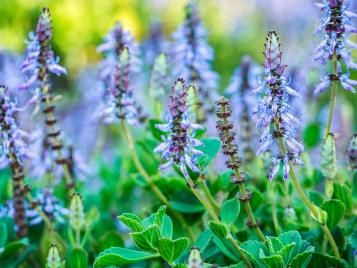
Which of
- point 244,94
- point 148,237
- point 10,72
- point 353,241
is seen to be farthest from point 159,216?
point 10,72

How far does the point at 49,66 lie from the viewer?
222 centimetres

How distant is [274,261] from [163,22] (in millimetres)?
7736

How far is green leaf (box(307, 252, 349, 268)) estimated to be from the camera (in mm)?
1848

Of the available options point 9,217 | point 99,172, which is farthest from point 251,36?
point 9,217

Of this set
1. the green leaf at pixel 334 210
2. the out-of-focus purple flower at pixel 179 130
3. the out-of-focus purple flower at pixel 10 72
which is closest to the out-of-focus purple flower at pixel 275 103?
the out-of-focus purple flower at pixel 179 130

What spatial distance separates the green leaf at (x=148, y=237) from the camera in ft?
5.61

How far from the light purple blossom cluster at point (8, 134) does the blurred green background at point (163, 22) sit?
19.8ft

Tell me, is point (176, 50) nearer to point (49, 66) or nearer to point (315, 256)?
point (49, 66)

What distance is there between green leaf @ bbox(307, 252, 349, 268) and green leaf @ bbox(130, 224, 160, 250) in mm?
464

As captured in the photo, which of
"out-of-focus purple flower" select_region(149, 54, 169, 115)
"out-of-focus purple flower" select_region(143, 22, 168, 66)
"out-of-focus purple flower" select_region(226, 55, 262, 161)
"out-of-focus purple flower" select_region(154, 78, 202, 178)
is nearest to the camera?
"out-of-focus purple flower" select_region(154, 78, 202, 178)

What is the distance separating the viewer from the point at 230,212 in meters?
1.92

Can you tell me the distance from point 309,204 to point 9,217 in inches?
50.4

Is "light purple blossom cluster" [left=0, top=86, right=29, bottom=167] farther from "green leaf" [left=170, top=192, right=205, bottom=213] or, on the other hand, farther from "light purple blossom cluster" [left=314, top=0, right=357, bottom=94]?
"light purple blossom cluster" [left=314, top=0, right=357, bottom=94]

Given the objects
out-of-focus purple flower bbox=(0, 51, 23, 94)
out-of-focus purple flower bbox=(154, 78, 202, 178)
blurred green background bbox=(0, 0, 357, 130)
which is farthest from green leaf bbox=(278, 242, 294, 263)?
blurred green background bbox=(0, 0, 357, 130)
